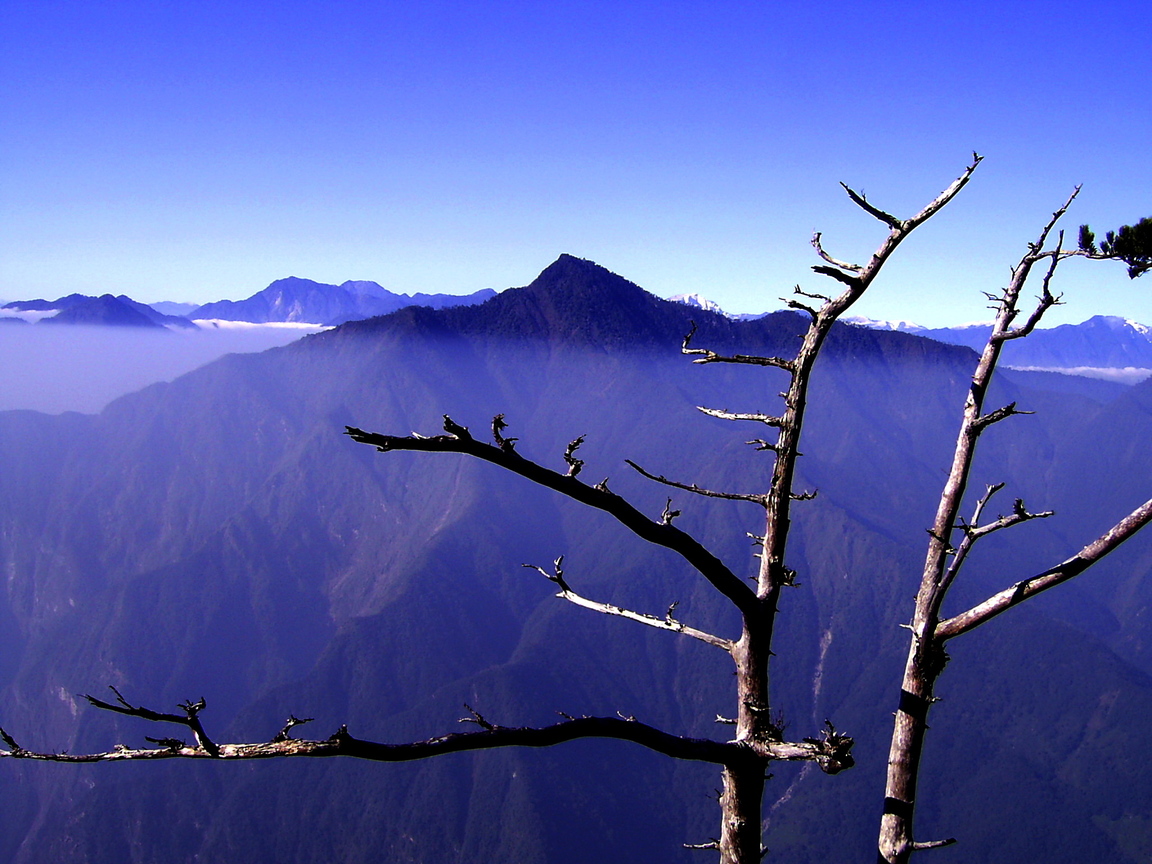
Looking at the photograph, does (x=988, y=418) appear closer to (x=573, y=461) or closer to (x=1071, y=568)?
(x=1071, y=568)

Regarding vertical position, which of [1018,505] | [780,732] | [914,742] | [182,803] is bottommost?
[182,803]

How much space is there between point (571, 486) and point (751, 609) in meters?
2.00

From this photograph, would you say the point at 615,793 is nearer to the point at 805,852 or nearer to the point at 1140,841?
the point at 805,852

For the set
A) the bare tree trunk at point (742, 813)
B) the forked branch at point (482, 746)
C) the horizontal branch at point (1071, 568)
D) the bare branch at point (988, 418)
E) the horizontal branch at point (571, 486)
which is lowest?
the bare tree trunk at point (742, 813)

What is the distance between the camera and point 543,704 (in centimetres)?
19812

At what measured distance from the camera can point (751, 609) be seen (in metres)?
5.39

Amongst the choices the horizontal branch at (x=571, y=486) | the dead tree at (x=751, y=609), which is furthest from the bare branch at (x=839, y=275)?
the horizontal branch at (x=571, y=486)

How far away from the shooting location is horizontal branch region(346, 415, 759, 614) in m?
3.67

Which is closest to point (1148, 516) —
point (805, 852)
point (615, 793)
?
point (805, 852)

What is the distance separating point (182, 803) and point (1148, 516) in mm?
230372

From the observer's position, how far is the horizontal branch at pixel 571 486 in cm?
367

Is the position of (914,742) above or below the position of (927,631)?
below

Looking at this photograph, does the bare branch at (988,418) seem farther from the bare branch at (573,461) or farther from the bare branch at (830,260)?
the bare branch at (573,461)

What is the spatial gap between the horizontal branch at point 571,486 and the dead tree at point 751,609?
12 millimetres
